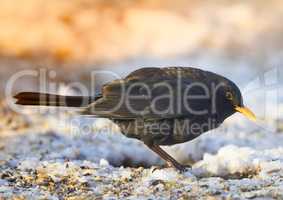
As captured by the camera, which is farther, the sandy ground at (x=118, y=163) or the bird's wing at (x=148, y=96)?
the bird's wing at (x=148, y=96)

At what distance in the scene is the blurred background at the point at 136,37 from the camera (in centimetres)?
750

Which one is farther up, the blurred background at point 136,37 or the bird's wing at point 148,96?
the blurred background at point 136,37

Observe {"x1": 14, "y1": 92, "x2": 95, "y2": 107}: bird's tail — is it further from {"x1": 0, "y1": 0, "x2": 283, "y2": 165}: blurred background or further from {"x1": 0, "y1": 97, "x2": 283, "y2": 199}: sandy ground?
{"x1": 0, "y1": 0, "x2": 283, "y2": 165}: blurred background

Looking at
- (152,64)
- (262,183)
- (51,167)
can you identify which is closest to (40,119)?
(51,167)

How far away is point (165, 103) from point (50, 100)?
71 cm

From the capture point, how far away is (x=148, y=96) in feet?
12.9

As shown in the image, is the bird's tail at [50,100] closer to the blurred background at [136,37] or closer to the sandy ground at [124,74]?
the sandy ground at [124,74]

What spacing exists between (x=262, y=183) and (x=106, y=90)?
3.55 ft

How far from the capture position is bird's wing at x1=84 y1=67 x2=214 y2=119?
12.8 feet

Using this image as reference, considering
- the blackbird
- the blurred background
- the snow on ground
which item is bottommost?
the snow on ground

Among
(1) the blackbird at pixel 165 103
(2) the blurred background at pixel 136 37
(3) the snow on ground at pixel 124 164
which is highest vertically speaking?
(2) the blurred background at pixel 136 37

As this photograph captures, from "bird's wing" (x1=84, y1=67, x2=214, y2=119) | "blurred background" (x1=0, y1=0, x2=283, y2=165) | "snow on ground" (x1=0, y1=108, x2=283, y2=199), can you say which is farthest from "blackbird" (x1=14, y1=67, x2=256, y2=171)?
"blurred background" (x1=0, y1=0, x2=283, y2=165)

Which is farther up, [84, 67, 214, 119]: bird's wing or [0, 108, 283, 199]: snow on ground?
[84, 67, 214, 119]: bird's wing

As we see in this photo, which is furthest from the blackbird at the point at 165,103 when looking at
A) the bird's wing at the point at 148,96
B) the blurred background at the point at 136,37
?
the blurred background at the point at 136,37
